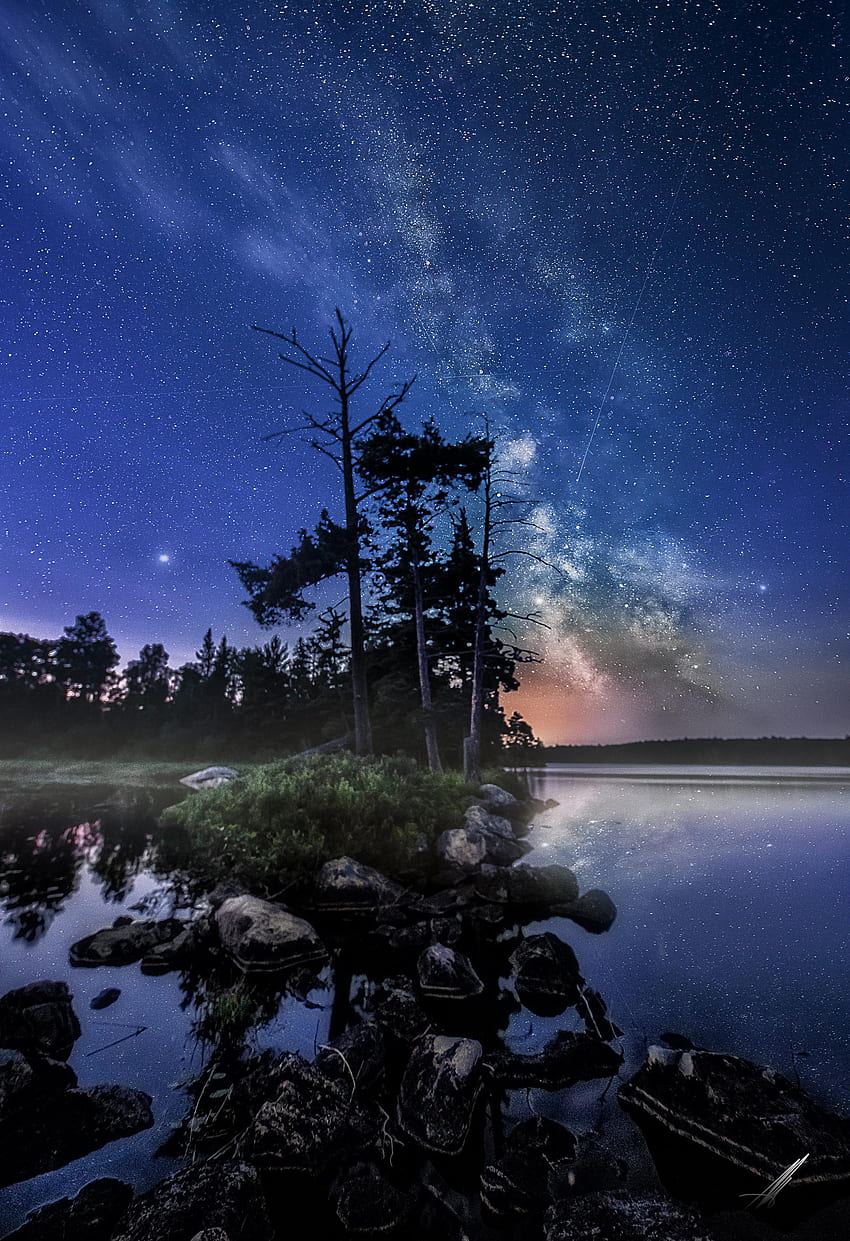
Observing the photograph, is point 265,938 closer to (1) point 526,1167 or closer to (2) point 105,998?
(2) point 105,998

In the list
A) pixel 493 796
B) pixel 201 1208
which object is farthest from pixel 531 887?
pixel 493 796

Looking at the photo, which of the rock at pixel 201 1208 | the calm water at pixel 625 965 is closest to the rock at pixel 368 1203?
the rock at pixel 201 1208

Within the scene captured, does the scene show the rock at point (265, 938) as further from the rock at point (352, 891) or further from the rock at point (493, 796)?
the rock at point (493, 796)

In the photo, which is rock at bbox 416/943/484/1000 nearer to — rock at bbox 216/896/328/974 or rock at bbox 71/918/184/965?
rock at bbox 216/896/328/974

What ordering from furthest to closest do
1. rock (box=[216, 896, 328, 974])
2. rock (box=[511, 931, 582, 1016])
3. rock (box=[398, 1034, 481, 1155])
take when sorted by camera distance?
rock (box=[216, 896, 328, 974]) < rock (box=[511, 931, 582, 1016]) < rock (box=[398, 1034, 481, 1155])

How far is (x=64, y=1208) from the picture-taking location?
2.79 m

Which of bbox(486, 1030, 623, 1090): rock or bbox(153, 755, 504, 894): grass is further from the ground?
bbox(153, 755, 504, 894): grass

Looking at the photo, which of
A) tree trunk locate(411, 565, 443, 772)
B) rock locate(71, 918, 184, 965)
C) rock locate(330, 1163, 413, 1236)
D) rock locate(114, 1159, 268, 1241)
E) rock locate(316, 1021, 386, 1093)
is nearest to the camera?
rock locate(114, 1159, 268, 1241)

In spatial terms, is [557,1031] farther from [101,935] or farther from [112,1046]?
[101,935]

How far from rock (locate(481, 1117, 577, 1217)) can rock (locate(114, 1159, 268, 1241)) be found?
1.41 m

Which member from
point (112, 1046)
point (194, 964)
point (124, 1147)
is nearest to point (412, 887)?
point (194, 964)

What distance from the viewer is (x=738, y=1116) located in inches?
137

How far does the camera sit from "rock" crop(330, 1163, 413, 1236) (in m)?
2.81

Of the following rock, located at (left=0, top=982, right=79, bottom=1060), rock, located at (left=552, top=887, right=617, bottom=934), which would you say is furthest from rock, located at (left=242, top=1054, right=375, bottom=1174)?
rock, located at (left=552, top=887, right=617, bottom=934)
